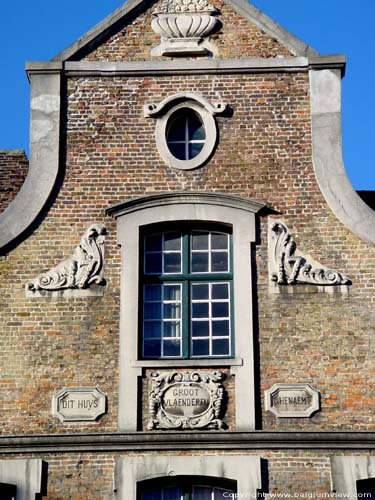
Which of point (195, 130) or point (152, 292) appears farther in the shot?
point (195, 130)

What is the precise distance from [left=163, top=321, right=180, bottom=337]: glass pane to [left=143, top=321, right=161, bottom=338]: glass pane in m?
0.09

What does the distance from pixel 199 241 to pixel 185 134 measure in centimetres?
169

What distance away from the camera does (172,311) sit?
17828 mm

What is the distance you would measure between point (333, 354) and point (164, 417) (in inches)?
93.1

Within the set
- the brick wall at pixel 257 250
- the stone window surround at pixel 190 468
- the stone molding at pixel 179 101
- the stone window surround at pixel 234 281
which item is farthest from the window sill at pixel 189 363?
the stone molding at pixel 179 101

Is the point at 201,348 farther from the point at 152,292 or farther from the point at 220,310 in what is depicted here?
the point at 152,292

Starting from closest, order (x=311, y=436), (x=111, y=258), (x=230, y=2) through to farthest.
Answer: (x=311, y=436) → (x=111, y=258) → (x=230, y=2)

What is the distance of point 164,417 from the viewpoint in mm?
16969

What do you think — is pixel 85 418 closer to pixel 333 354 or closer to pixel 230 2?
pixel 333 354

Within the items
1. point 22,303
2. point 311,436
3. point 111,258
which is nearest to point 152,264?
point 111,258

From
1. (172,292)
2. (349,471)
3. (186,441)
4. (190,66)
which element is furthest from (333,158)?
(186,441)

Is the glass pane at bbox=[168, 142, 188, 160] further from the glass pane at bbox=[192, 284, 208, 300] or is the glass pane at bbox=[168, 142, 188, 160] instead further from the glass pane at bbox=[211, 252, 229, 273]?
the glass pane at bbox=[192, 284, 208, 300]

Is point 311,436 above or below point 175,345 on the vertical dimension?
below

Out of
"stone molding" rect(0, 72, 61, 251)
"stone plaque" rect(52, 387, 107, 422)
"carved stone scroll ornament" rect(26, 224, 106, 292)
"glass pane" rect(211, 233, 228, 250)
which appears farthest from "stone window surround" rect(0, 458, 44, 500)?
"glass pane" rect(211, 233, 228, 250)
